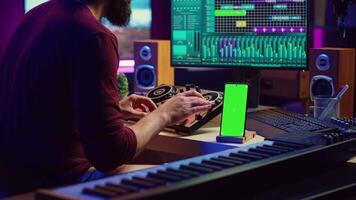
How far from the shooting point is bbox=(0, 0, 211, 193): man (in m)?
1.71

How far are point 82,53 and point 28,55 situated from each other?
211 millimetres

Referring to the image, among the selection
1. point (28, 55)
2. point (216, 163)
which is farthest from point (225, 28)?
point (216, 163)

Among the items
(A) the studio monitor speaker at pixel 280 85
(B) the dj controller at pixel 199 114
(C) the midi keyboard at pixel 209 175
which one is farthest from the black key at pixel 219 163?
(A) the studio monitor speaker at pixel 280 85

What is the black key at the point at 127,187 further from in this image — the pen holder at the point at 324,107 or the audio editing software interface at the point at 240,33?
the audio editing software interface at the point at 240,33

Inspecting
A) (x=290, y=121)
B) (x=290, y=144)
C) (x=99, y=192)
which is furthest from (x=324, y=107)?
(x=99, y=192)

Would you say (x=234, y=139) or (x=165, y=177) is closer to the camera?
(x=165, y=177)

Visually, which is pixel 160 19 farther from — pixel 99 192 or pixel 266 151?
pixel 99 192

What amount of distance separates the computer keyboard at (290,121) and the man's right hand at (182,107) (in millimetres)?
287

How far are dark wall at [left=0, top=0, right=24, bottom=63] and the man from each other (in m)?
1.87

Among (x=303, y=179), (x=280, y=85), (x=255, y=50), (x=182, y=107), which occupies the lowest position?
(x=280, y=85)

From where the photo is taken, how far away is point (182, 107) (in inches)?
82.2

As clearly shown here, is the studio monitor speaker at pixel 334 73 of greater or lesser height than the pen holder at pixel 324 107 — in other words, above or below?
above

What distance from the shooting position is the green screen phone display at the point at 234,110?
215 cm

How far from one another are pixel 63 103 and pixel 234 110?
2.10 ft
